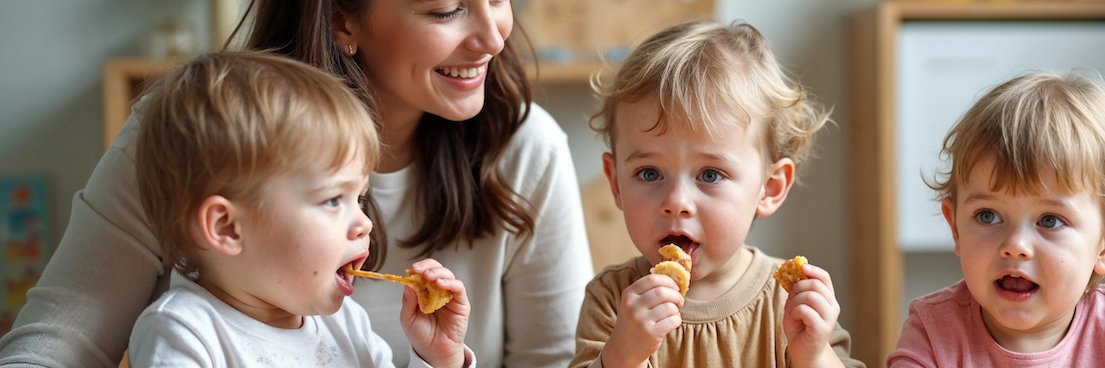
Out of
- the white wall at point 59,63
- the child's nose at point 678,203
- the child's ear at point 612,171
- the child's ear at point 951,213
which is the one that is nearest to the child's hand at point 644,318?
the child's nose at point 678,203

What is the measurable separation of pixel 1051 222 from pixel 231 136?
2.87 feet

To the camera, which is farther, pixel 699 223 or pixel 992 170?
pixel 699 223

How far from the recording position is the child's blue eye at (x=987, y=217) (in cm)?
124

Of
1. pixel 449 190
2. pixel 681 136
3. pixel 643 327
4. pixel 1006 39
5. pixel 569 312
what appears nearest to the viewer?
pixel 643 327

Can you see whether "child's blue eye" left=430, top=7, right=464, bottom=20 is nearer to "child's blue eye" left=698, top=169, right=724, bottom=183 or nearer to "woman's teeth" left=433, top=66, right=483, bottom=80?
"woman's teeth" left=433, top=66, right=483, bottom=80

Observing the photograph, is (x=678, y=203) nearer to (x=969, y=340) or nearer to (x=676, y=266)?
(x=676, y=266)

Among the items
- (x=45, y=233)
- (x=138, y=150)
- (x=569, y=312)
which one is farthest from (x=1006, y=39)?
(x=45, y=233)

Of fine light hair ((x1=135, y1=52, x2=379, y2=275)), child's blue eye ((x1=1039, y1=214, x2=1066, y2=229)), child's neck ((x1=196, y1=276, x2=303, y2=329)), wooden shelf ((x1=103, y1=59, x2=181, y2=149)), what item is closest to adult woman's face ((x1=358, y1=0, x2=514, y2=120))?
fine light hair ((x1=135, y1=52, x2=379, y2=275))

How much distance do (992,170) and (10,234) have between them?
284cm

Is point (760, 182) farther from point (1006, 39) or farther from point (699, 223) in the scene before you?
point (1006, 39)

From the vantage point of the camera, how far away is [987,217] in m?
1.25

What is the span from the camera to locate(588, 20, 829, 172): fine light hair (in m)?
1.34

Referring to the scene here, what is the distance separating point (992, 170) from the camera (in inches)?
48.3

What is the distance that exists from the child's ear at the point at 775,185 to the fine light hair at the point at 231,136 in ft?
1.64
